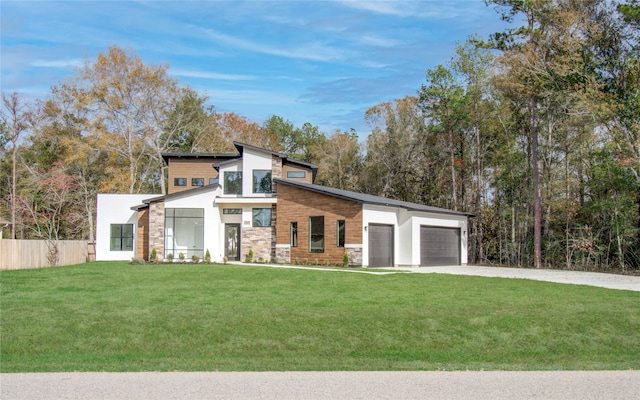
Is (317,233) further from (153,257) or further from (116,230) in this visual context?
(116,230)

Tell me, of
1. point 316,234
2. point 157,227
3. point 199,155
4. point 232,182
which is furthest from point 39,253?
point 316,234

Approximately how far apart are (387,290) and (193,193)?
15.8 meters

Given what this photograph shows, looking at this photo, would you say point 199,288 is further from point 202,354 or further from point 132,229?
point 132,229

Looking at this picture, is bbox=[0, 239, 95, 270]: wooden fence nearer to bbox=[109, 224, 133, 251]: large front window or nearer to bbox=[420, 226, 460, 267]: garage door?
bbox=[109, 224, 133, 251]: large front window

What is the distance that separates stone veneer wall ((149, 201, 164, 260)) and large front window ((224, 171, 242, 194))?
10.7 feet

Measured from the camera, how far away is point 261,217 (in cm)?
2853

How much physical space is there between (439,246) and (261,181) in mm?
9250

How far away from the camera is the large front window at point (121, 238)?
32.0 metres

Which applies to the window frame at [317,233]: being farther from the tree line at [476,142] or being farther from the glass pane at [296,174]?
the tree line at [476,142]

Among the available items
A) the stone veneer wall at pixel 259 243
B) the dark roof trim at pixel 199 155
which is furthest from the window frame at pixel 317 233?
the dark roof trim at pixel 199 155

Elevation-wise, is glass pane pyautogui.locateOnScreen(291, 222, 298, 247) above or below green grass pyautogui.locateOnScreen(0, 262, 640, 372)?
above

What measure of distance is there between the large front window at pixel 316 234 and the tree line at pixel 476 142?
1145 cm

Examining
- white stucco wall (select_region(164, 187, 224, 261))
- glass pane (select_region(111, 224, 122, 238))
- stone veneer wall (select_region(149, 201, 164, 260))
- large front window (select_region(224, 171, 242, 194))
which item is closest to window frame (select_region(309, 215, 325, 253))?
large front window (select_region(224, 171, 242, 194))

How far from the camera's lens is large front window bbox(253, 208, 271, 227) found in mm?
28484
